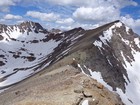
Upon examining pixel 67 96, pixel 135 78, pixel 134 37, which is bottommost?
pixel 135 78

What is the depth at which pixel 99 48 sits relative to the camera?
112000 mm

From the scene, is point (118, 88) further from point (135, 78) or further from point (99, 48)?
point (135, 78)

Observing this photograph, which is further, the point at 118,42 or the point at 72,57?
the point at 118,42

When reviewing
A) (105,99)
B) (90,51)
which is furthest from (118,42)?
(105,99)

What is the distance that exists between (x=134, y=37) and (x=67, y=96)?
152542 mm

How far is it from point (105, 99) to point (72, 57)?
2861 inches

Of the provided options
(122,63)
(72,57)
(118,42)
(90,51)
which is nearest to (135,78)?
(122,63)

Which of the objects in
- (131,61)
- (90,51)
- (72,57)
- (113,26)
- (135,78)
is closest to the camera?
(72,57)

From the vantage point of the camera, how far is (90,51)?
10331 centimetres

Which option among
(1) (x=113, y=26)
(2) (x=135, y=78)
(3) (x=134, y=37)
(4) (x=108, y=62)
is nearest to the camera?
(4) (x=108, y=62)

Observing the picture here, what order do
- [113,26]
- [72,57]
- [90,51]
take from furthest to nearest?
[113,26] < [90,51] < [72,57]

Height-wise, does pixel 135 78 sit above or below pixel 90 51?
below

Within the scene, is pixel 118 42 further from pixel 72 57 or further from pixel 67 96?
pixel 67 96

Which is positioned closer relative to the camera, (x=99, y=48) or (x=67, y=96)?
(x=67, y=96)
